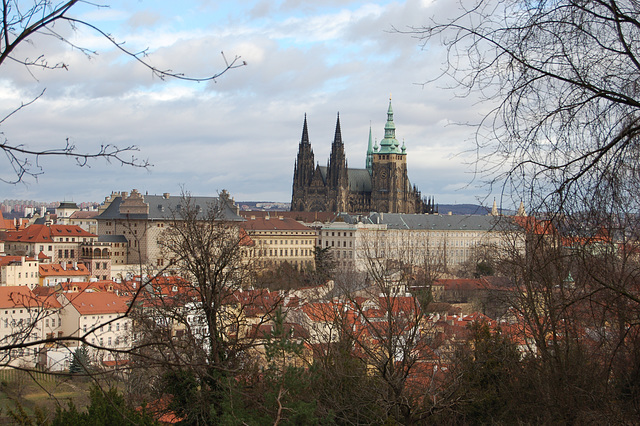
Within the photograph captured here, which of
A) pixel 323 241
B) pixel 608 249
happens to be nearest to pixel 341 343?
pixel 608 249

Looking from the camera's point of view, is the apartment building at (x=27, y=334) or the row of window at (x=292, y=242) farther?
the row of window at (x=292, y=242)

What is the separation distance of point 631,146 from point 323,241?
8519 centimetres

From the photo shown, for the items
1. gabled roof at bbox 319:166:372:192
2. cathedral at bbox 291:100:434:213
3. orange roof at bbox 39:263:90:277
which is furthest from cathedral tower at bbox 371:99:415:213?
orange roof at bbox 39:263:90:277

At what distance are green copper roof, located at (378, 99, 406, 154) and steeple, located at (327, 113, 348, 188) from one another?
6276 millimetres

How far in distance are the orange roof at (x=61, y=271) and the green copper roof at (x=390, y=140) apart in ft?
213

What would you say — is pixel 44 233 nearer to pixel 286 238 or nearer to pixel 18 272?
pixel 18 272

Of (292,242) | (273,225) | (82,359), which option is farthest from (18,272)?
(82,359)

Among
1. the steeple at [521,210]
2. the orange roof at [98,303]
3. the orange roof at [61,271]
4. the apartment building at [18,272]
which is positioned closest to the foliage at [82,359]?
the steeple at [521,210]

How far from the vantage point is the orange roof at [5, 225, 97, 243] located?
224 feet

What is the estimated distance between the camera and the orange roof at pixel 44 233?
68.2m

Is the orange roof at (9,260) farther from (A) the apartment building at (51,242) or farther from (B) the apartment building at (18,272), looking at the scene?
(A) the apartment building at (51,242)

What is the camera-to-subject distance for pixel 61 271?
57.3 meters

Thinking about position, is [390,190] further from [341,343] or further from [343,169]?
[341,343]

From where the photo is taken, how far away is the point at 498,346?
1438 centimetres
